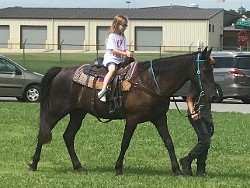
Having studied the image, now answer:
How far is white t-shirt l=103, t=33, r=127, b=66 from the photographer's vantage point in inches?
393

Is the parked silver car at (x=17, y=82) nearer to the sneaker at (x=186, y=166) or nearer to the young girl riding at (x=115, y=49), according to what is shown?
the young girl riding at (x=115, y=49)

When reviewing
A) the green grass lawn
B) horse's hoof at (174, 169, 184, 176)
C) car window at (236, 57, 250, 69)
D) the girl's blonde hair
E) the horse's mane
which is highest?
the girl's blonde hair

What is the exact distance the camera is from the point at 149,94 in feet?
32.0

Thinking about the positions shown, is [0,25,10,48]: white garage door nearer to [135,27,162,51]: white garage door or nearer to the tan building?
the tan building

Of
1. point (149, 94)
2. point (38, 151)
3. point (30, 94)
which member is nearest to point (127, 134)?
point (149, 94)

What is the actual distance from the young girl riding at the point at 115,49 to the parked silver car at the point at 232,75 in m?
16.2

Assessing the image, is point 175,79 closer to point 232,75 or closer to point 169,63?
point 169,63

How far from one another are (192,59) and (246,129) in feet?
22.8

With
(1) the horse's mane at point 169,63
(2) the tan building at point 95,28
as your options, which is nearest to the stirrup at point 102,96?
(1) the horse's mane at point 169,63

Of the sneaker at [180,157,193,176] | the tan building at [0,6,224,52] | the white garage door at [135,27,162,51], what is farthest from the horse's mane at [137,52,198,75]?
the white garage door at [135,27,162,51]

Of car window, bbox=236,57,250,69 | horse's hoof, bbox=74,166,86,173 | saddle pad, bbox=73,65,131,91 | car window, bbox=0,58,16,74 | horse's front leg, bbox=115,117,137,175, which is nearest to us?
horse's front leg, bbox=115,117,137,175

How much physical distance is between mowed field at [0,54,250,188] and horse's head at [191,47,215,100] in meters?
1.25

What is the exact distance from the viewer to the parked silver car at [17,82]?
25391mm

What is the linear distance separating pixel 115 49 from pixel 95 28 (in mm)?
63291
